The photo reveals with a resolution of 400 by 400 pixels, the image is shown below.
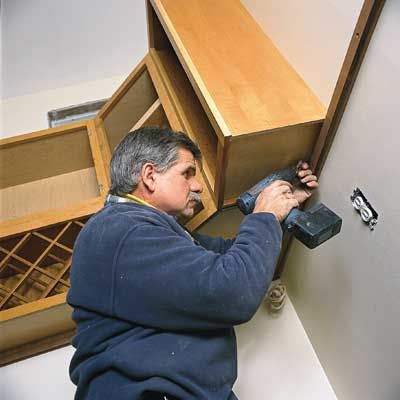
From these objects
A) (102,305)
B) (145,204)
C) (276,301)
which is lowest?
(276,301)

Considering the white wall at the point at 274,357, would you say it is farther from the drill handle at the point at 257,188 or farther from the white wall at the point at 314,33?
the white wall at the point at 314,33

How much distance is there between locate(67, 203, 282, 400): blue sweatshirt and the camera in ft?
2.44

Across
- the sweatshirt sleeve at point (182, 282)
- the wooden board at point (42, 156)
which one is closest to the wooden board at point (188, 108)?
the sweatshirt sleeve at point (182, 282)

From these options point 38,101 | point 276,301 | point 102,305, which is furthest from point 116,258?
point 38,101

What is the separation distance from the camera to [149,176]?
912 millimetres

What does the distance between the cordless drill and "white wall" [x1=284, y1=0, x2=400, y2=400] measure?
48 mm

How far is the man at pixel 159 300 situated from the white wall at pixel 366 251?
179mm

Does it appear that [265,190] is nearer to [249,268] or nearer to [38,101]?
[249,268]

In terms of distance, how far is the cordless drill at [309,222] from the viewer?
0.88m

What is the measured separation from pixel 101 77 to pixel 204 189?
1.43m

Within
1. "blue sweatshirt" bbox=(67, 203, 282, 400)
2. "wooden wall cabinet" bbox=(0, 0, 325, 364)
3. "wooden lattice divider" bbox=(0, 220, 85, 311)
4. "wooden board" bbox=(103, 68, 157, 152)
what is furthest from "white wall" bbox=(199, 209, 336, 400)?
"wooden board" bbox=(103, 68, 157, 152)

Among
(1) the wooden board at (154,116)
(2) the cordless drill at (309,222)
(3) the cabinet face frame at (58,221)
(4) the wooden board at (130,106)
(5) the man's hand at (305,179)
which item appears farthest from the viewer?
(4) the wooden board at (130,106)

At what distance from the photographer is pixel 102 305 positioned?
0.79 meters

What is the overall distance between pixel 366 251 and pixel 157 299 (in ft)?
1.57
